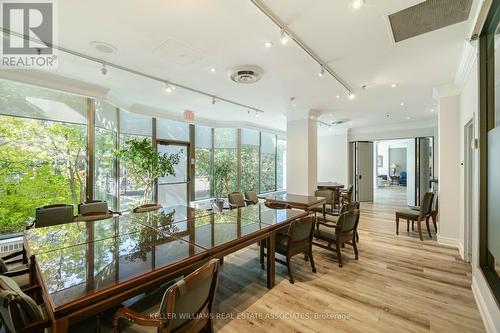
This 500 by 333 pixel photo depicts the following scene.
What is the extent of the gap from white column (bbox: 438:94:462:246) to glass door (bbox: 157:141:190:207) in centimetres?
582

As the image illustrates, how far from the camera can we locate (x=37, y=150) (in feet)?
11.7

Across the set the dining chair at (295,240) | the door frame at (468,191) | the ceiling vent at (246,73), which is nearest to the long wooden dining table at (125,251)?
the dining chair at (295,240)

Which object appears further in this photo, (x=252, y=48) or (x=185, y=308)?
(x=252, y=48)

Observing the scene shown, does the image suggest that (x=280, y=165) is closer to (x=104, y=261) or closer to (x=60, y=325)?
(x=104, y=261)

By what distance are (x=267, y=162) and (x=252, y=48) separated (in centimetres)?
604

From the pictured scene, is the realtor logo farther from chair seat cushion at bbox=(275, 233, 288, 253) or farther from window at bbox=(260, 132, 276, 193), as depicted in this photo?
window at bbox=(260, 132, 276, 193)

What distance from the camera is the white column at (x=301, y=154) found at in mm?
5668

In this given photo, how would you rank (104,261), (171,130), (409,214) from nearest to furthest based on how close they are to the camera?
(104,261)
(409,214)
(171,130)

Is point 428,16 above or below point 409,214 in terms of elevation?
above

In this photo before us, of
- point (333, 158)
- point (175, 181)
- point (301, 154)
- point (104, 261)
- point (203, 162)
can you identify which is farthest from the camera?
point (333, 158)

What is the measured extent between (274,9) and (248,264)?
3.16 meters

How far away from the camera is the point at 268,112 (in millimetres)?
5797

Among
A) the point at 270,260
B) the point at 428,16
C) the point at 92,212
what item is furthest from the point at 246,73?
the point at 92,212

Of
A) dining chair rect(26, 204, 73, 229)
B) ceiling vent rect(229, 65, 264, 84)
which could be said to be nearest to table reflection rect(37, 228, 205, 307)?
dining chair rect(26, 204, 73, 229)
